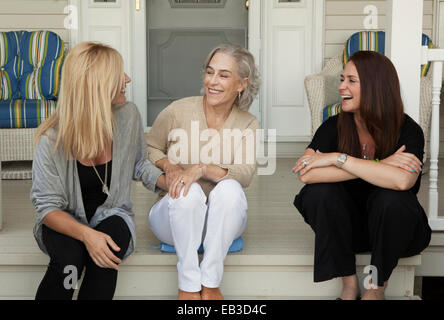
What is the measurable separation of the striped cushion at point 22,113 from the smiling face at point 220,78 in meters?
1.89

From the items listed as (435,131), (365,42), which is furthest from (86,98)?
(365,42)

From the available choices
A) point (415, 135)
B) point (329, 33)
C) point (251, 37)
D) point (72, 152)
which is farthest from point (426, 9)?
point (72, 152)

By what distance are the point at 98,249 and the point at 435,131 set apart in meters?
1.44

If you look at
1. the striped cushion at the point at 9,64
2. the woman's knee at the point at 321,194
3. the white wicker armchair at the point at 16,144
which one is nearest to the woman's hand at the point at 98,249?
the woman's knee at the point at 321,194

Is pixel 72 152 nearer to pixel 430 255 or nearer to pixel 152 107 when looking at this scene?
pixel 430 255

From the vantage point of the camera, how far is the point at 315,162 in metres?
2.04

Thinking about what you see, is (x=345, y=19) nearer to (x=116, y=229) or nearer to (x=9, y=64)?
(x=9, y=64)

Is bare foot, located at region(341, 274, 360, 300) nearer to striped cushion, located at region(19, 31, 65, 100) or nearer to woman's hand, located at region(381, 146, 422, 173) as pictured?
woman's hand, located at region(381, 146, 422, 173)

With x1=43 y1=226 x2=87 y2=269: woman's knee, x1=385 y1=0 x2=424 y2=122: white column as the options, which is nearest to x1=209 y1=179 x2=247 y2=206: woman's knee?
x1=43 y1=226 x2=87 y2=269: woman's knee

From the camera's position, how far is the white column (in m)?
2.27

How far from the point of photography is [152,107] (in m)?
5.92

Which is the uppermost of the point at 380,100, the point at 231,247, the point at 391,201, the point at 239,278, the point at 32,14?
the point at 32,14

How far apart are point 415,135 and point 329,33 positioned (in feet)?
Answer: 9.64

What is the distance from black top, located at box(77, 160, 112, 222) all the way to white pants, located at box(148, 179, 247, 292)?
0.24 m
